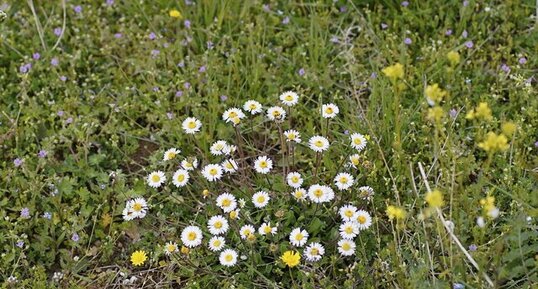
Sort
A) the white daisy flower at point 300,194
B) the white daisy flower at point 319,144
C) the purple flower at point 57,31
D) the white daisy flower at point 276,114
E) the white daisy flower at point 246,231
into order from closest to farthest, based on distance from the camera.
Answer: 1. the white daisy flower at point 246,231
2. the white daisy flower at point 300,194
3. the white daisy flower at point 319,144
4. the white daisy flower at point 276,114
5. the purple flower at point 57,31

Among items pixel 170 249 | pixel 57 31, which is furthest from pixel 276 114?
pixel 57 31

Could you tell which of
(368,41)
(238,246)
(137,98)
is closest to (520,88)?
(368,41)

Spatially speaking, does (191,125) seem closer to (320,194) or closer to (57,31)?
(320,194)

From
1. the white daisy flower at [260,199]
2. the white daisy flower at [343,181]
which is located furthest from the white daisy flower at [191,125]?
the white daisy flower at [343,181]

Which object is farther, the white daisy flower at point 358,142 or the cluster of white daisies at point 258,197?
the white daisy flower at point 358,142

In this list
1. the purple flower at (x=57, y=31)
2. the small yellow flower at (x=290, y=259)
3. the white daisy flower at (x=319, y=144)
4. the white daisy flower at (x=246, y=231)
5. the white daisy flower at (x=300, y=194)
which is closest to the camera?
the small yellow flower at (x=290, y=259)

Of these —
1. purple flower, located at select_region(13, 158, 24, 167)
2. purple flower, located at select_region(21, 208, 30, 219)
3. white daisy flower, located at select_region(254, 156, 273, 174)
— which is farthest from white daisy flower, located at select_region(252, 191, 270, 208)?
purple flower, located at select_region(13, 158, 24, 167)

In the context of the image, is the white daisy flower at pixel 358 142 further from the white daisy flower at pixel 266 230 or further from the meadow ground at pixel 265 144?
the white daisy flower at pixel 266 230
